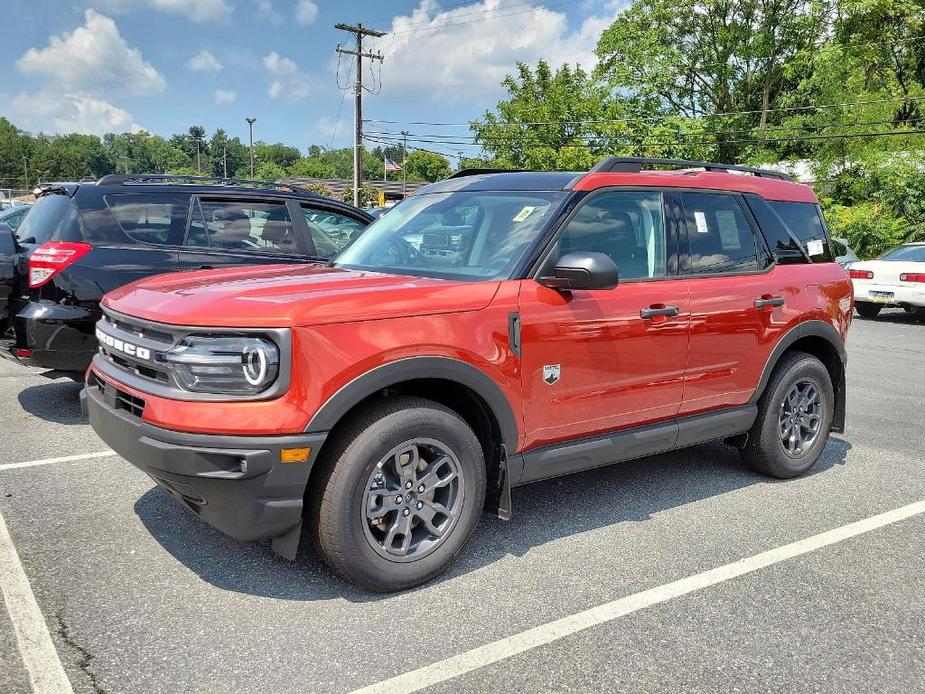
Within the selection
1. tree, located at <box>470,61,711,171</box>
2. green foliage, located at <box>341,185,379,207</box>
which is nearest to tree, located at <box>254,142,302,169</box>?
green foliage, located at <box>341,185,379,207</box>

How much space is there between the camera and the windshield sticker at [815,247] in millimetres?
5070

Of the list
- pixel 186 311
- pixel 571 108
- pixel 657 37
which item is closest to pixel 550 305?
pixel 186 311

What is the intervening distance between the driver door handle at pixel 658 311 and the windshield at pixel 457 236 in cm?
72

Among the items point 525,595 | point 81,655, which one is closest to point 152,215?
point 81,655

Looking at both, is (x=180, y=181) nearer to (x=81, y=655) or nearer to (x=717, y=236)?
(x=717, y=236)

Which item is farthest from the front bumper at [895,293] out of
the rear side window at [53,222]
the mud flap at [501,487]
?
the rear side window at [53,222]

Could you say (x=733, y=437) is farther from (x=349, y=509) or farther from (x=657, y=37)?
(x=657, y=37)

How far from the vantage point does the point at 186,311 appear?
9.86 ft

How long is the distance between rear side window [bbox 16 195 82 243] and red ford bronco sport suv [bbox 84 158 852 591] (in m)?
2.34

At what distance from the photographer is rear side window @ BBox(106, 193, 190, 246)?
19.4ft

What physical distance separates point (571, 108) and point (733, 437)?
126ft

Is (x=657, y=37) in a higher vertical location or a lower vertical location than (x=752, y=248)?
higher

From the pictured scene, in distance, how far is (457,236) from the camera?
13.3 feet

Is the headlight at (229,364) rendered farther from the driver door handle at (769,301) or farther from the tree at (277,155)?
the tree at (277,155)
